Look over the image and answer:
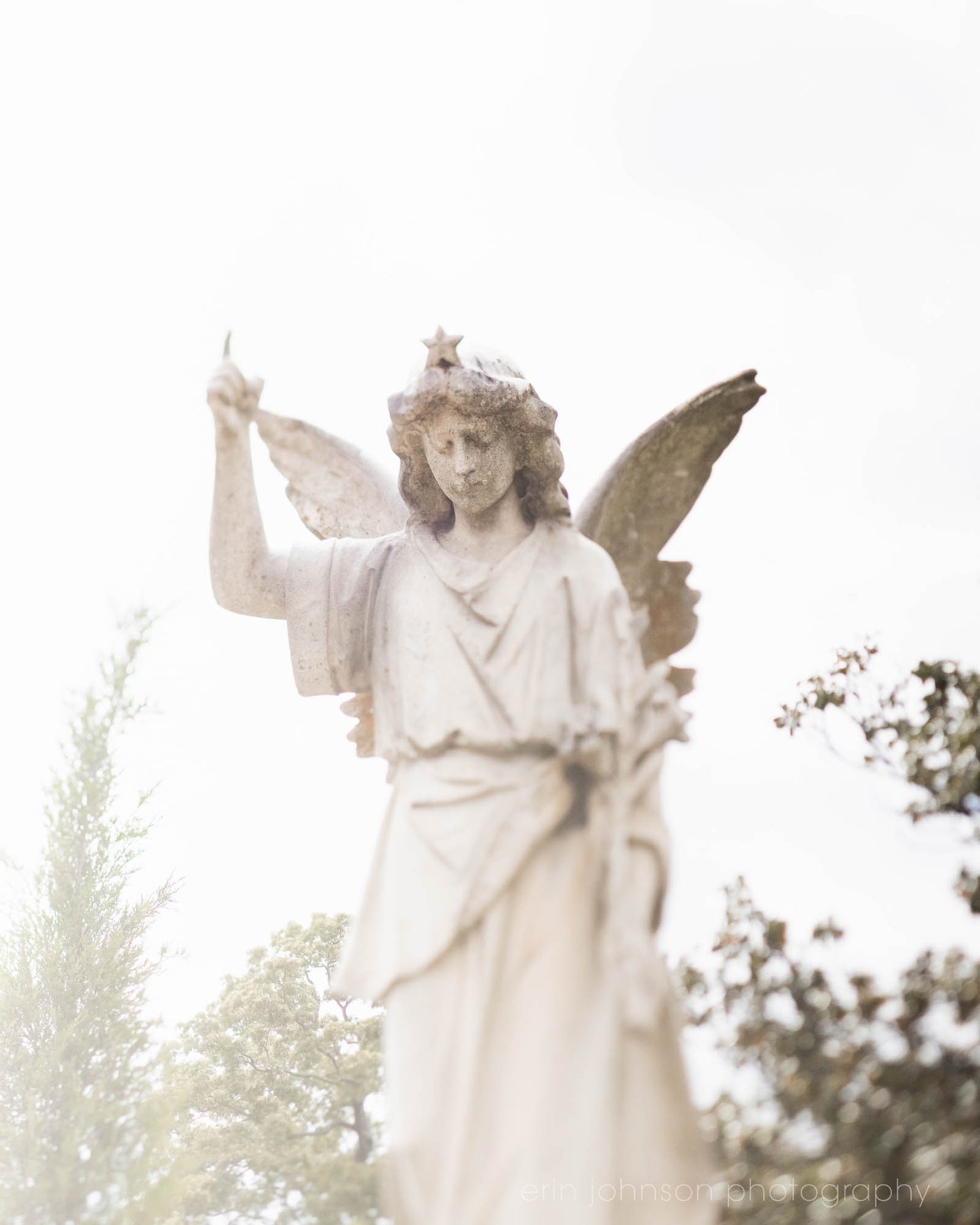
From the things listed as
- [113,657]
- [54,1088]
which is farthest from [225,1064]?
[113,657]

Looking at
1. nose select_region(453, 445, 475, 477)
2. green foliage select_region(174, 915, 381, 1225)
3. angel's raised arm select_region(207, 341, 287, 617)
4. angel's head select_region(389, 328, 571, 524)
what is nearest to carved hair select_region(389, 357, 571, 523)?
angel's head select_region(389, 328, 571, 524)

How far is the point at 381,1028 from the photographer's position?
226 inches

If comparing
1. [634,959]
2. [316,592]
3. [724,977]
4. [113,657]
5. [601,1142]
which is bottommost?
[601,1142]

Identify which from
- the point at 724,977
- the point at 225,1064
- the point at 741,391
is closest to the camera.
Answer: the point at 741,391

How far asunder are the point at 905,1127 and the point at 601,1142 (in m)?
1.33

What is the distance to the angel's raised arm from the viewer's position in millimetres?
3312

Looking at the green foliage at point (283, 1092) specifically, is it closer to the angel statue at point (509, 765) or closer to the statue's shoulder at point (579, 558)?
the angel statue at point (509, 765)

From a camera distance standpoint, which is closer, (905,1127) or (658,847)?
(658,847)

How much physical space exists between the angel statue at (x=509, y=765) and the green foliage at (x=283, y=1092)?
179 cm

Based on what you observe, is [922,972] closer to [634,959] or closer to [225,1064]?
[634,959]

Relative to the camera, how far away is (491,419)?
3.45m

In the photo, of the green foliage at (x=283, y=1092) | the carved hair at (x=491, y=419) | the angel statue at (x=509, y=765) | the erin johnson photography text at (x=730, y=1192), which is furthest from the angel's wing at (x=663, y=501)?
the green foliage at (x=283, y=1092)

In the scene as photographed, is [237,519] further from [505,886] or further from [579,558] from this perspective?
[505,886]

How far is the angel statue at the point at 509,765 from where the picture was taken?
104 inches
